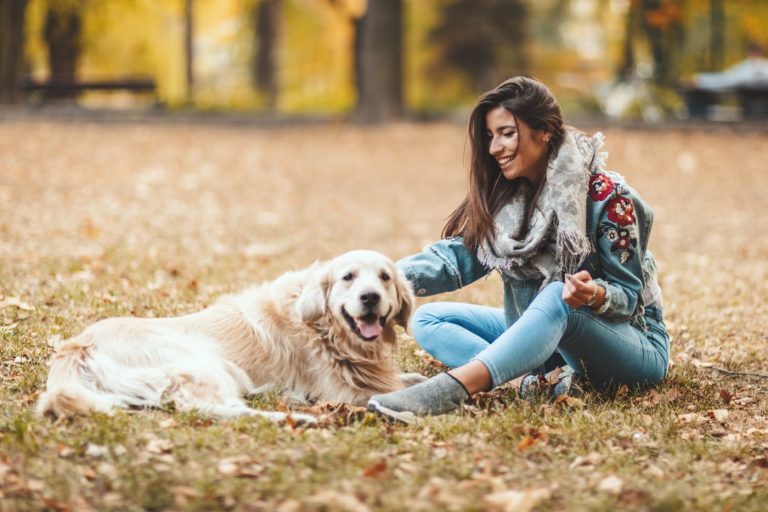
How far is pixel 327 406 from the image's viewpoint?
14.6 ft

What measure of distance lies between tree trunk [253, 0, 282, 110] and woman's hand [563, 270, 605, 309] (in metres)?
22.7

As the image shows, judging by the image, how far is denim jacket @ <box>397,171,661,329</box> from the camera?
4.39 m

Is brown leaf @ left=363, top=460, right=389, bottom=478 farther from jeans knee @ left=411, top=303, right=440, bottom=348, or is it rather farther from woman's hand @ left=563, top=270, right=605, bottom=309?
jeans knee @ left=411, top=303, right=440, bottom=348

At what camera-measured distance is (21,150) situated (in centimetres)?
1553

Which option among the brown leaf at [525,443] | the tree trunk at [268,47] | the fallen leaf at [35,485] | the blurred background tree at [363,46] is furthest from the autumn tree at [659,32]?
the fallen leaf at [35,485]

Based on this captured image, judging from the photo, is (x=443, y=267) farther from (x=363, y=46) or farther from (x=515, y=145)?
(x=363, y=46)

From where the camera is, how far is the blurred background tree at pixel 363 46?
2203 centimetres

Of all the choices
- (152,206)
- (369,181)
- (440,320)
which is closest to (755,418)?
(440,320)

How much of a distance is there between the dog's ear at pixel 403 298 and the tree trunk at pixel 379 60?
1611cm

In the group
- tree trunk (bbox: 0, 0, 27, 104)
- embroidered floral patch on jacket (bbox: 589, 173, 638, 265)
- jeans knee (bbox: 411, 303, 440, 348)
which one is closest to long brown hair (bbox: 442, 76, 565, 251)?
embroidered floral patch on jacket (bbox: 589, 173, 638, 265)

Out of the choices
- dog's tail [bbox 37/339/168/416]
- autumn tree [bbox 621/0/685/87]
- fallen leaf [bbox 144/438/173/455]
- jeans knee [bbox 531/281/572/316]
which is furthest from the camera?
autumn tree [bbox 621/0/685/87]

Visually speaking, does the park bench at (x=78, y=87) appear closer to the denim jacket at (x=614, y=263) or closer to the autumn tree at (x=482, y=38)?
the autumn tree at (x=482, y=38)

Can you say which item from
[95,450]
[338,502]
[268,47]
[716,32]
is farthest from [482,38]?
[338,502]

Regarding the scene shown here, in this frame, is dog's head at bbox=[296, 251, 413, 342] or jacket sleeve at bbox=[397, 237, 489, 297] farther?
jacket sleeve at bbox=[397, 237, 489, 297]
